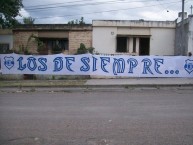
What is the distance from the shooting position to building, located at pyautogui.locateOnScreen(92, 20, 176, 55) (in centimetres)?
3478

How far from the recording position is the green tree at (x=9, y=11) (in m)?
30.1

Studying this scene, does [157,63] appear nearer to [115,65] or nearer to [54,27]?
[115,65]

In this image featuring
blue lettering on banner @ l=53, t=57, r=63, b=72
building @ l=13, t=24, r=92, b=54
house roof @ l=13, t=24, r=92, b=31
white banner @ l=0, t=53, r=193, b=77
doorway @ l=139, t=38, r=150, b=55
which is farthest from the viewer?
doorway @ l=139, t=38, r=150, b=55

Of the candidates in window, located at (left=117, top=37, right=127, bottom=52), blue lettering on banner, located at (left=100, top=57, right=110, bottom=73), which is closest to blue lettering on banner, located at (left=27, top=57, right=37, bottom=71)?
blue lettering on banner, located at (left=100, top=57, right=110, bottom=73)

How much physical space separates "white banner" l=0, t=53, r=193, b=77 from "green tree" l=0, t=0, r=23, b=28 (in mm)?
7221

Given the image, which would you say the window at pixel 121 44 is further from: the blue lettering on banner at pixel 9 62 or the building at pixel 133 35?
the blue lettering on banner at pixel 9 62

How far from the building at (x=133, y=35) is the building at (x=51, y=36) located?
3.28 feet

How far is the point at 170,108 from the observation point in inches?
470

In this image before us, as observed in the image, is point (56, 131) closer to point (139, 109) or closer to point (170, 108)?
point (139, 109)

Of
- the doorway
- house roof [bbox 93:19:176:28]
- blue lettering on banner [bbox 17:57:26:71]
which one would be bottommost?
blue lettering on banner [bbox 17:57:26:71]

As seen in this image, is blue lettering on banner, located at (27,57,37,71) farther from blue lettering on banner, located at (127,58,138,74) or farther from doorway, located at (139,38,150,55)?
doorway, located at (139,38,150,55)

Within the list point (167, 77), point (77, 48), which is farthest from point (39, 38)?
point (167, 77)

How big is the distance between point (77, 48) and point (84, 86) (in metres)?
14.7

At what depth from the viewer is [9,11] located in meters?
Result: 30.4
